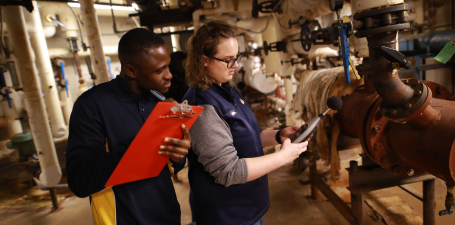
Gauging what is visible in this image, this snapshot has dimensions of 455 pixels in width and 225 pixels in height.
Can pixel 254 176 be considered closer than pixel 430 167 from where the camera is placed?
Yes

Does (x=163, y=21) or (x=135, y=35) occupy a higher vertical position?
(x=163, y=21)

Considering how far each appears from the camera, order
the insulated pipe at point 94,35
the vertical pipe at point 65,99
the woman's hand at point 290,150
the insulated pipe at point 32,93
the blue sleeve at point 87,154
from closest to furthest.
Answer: the blue sleeve at point 87,154 < the woman's hand at point 290,150 < the insulated pipe at point 32,93 < the insulated pipe at point 94,35 < the vertical pipe at point 65,99

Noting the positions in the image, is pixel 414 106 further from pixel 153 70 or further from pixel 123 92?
pixel 123 92

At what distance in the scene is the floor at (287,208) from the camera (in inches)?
105

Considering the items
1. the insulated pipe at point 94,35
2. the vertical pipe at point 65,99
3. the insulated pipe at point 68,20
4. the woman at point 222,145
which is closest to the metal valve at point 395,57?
the woman at point 222,145

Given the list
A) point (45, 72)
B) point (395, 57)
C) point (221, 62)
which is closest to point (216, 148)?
point (221, 62)

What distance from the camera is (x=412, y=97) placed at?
4.03 ft

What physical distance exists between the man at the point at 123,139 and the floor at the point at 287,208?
1.86 metres

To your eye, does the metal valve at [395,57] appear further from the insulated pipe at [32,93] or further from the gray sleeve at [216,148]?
the insulated pipe at [32,93]

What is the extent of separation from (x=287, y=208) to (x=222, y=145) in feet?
7.37

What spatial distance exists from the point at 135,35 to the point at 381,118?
150 centimetres

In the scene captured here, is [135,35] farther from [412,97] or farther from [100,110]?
[412,97]

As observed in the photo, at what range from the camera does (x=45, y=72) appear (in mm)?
4160

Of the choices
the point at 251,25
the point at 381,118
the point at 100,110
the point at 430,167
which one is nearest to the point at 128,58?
the point at 100,110
